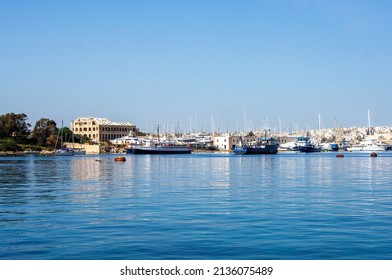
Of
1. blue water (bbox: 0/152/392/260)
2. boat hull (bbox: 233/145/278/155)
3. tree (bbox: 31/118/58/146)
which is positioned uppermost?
tree (bbox: 31/118/58/146)

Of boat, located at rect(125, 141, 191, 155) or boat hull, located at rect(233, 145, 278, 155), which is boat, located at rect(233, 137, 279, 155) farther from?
boat, located at rect(125, 141, 191, 155)

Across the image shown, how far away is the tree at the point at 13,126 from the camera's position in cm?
17662

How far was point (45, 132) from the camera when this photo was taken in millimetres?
190000

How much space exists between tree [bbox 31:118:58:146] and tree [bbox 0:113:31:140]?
178 inches

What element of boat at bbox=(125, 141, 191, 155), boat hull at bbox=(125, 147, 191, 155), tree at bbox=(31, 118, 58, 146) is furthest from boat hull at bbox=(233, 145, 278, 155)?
tree at bbox=(31, 118, 58, 146)

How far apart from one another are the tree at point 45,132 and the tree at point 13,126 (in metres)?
4.52

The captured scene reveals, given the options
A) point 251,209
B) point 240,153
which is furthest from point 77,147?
point 251,209

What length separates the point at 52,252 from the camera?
16.6m

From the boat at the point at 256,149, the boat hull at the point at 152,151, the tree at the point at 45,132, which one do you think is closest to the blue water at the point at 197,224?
the boat at the point at 256,149

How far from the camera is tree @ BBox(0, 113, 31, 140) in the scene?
17662 centimetres

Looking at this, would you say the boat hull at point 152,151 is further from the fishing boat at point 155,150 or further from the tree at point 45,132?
the tree at point 45,132

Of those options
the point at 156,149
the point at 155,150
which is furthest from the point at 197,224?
the point at 156,149

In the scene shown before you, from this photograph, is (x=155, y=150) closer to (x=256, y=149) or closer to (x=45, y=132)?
(x=256, y=149)
